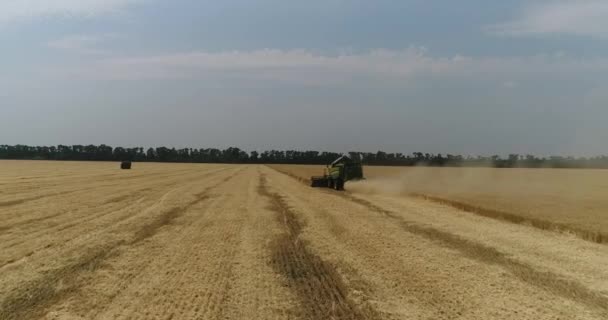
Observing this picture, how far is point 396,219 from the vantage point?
17.9 meters

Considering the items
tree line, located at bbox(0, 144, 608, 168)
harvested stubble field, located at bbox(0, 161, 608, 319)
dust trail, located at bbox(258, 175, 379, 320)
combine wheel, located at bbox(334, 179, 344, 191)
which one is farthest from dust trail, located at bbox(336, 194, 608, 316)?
tree line, located at bbox(0, 144, 608, 168)

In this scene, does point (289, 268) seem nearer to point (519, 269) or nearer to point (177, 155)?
point (519, 269)

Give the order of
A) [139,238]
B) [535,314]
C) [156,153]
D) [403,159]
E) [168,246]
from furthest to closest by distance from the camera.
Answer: [156,153], [403,159], [139,238], [168,246], [535,314]

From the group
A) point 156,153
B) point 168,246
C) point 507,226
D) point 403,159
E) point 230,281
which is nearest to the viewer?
point 230,281

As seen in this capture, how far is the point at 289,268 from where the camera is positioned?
381 inches

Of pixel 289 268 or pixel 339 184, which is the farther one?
pixel 339 184

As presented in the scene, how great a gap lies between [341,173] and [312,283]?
2610cm

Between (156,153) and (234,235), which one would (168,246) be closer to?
(234,235)

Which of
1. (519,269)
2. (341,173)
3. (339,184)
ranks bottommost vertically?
(519,269)

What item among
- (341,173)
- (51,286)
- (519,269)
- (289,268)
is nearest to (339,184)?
(341,173)

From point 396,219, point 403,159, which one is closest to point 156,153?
point 403,159

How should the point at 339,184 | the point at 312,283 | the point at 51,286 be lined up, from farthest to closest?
the point at 339,184
the point at 312,283
the point at 51,286

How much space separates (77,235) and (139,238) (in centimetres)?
163

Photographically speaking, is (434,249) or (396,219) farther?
(396,219)
